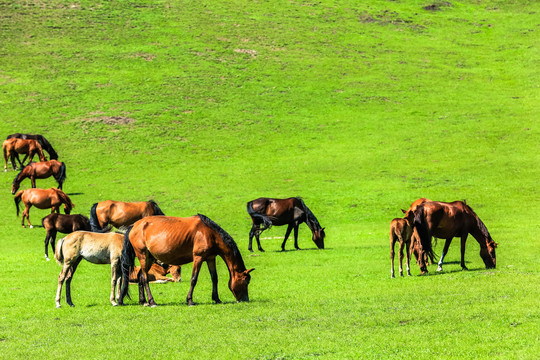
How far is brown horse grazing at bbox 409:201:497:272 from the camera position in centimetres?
1856

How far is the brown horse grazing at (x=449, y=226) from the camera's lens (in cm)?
1856

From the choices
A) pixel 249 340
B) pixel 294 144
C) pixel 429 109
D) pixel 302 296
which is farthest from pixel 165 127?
pixel 249 340

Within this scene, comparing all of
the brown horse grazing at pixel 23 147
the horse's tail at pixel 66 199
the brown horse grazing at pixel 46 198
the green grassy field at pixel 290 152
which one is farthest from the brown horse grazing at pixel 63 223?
the brown horse grazing at pixel 23 147

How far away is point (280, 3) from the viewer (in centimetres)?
8606

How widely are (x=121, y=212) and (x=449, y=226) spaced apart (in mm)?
12484

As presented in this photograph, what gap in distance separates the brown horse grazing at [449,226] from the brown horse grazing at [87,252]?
8.89 metres

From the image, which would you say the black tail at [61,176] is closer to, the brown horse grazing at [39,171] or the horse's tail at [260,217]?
the brown horse grazing at [39,171]

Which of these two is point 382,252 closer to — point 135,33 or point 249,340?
point 249,340

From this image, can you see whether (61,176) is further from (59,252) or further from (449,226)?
(449,226)

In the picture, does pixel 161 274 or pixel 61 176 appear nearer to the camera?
pixel 161 274

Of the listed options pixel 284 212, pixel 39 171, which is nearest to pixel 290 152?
pixel 39 171

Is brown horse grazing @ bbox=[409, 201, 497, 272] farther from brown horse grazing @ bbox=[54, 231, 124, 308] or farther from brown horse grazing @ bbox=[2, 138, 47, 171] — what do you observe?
brown horse grazing @ bbox=[2, 138, 47, 171]

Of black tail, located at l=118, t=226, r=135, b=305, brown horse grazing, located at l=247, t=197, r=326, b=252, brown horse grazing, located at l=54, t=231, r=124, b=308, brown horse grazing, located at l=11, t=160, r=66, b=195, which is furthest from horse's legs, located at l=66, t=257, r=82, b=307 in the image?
brown horse grazing, located at l=11, t=160, r=66, b=195

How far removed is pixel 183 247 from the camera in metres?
14.6
